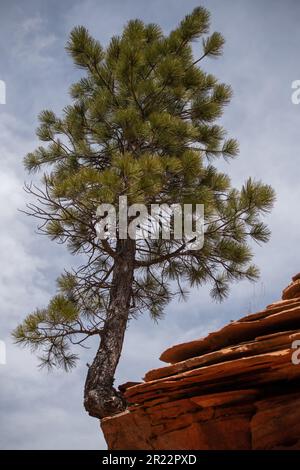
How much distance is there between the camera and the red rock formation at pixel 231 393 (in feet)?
14.0

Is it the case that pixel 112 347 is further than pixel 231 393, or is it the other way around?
pixel 112 347

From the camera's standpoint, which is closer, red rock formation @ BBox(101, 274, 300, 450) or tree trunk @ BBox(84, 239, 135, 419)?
red rock formation @ BBox(101, 274, 300, 450)

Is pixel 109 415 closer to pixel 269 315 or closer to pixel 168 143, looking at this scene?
pixel 269 315

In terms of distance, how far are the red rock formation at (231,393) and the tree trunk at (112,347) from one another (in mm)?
768

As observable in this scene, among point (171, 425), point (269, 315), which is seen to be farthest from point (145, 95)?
point (171, 425)

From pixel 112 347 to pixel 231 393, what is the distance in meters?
2.47

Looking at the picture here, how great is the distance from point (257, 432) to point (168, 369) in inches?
45.6

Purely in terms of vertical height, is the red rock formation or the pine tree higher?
the pine tree

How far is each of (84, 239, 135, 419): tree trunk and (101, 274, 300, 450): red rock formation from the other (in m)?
0.77

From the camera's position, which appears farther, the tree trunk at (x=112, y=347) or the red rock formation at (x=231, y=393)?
the tree trunk at (x=112, y=347)

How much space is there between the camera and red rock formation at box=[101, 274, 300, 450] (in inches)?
168

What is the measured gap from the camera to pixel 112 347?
6.59 metres

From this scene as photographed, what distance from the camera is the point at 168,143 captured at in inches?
315

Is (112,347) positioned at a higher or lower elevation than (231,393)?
higher
